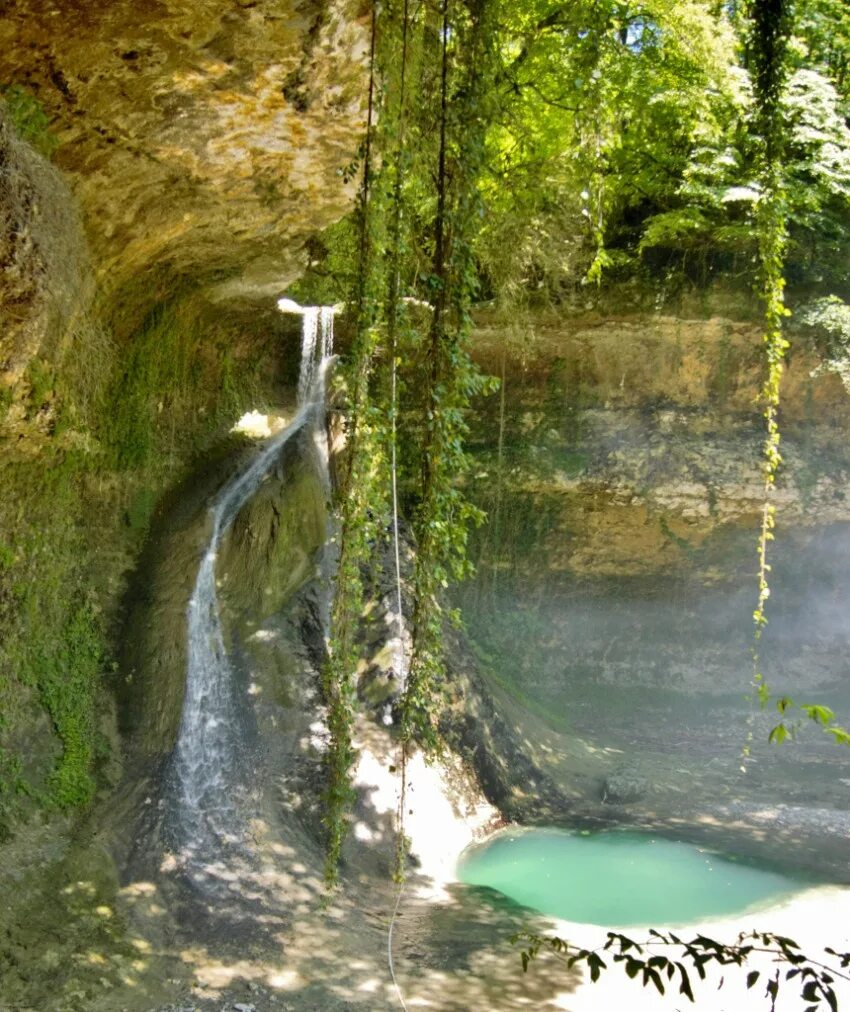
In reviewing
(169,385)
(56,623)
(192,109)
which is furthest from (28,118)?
(169,385)

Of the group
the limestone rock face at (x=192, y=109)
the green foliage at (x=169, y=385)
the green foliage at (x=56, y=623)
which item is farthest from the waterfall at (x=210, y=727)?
the limestone rock face at (x=192, y=109)

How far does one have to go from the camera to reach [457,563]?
528 centimetres

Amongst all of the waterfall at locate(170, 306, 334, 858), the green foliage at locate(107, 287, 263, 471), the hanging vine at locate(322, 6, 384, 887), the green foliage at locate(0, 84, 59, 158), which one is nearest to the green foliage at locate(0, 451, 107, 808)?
the waterfall at locate(170, 306, 334, 858)

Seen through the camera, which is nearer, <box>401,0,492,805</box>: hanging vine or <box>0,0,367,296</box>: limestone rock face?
<box>401,0,492,805</box>: hanging vine

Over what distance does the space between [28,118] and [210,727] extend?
17.4 ft

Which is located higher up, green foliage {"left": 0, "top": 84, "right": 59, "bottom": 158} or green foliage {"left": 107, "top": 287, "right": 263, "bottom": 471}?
green foliage {"left": 0, "top": 84, "right": 59, "bottom": 158}

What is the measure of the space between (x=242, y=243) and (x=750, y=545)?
30.4ft

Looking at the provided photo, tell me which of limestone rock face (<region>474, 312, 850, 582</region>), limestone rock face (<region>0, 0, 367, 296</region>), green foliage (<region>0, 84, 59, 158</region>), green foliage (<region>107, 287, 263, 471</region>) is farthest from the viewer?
limestone rock face (<region>474, 312, 850, 582</region>)

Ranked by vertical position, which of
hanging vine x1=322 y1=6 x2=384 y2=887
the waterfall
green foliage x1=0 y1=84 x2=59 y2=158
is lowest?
the waterfall

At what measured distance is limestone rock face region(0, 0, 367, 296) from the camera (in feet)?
18.8

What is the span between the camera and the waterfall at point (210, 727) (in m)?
7.68

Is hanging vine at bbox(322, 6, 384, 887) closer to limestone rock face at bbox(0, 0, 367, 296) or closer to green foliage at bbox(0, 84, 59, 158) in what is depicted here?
limestone rock face at bbox(0, 0, 367, 296)

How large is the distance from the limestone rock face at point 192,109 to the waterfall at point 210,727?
3041mm

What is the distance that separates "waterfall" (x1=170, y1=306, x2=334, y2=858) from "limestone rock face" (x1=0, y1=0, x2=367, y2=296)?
304 cm
